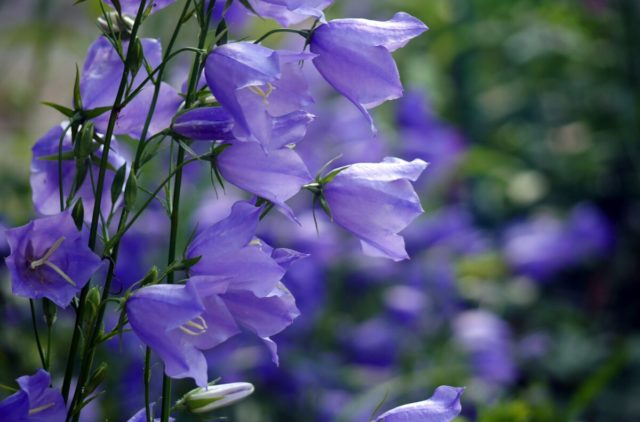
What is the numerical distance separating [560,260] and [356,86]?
6.30ft

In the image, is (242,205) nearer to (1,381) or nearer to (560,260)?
(1,381)

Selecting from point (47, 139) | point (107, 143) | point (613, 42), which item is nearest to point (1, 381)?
point (47, 139)

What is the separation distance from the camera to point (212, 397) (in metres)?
0.73

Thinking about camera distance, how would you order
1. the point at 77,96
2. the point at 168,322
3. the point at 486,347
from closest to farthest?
1. the point at 168,322
2. the point at 77,96
3. the point at 486,347

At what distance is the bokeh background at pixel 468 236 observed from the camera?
1917 mm

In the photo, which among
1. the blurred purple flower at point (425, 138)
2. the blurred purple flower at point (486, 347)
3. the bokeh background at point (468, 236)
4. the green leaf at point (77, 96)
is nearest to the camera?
the green leaf at point (77, 96)

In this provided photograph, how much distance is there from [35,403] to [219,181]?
0.19 meters

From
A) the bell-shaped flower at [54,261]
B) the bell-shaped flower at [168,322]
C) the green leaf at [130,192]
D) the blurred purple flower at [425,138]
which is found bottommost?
the blurred purple flower at [425,138]

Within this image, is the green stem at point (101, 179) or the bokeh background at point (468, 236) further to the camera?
the bokeh background at point (468, 236)

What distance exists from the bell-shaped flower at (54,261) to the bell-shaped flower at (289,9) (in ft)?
0.64

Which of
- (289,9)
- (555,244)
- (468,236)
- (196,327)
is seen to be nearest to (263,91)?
(289,9)

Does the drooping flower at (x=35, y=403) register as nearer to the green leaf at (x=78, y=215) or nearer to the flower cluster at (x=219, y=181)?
the flower cluster at (x=219, y=181)

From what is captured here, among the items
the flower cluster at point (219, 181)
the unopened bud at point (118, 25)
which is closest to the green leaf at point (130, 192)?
the flower cluster at point (219, 181)

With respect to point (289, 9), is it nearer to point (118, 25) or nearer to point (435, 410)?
point (118, 25)
